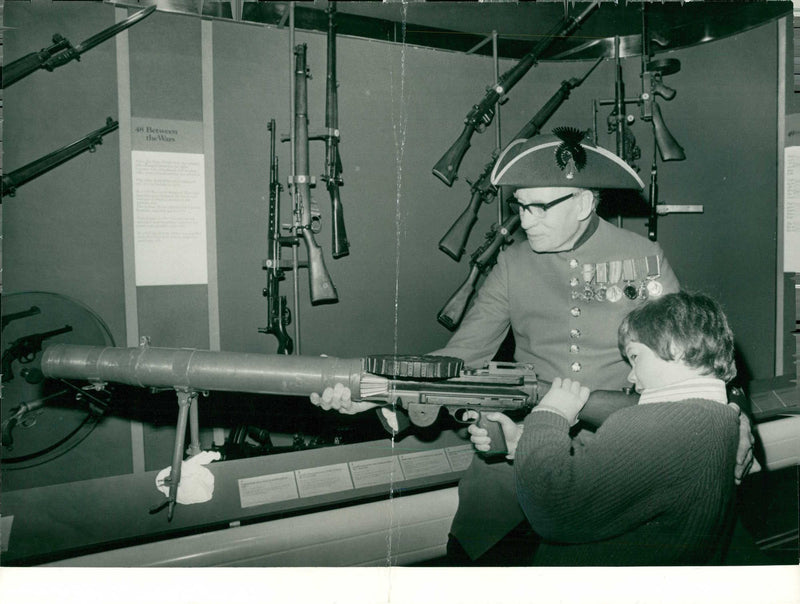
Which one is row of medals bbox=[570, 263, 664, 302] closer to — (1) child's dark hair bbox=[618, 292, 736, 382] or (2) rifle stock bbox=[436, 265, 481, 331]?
(1) child's dark hair bbox=[618, 292, 736, 382]

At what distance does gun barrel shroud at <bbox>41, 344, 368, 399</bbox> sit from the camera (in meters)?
1.66

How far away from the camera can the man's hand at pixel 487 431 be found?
1657 millimetres

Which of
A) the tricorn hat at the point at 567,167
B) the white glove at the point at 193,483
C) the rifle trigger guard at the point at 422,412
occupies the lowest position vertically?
the white glove at the point at 193,483

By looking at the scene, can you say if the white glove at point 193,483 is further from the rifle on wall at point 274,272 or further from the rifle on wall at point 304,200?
the rifle on wall at point 304,200

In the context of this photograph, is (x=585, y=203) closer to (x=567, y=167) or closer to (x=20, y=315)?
(x=567, y=167)

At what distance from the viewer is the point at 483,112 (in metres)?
2.84

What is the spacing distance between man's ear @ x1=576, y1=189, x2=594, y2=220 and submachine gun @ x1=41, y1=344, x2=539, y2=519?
1.94ft

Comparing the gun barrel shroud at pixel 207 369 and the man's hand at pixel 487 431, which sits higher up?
the gun barrel shroud at pixel 207 369

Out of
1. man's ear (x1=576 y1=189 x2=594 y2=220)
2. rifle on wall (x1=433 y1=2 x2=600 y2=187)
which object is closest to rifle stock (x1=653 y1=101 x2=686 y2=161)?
rifle on wall (x1=433 y1=2 x2=600 y2=187)

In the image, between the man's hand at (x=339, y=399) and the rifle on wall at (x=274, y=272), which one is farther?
the rifle on wall at (x=274, y=272)

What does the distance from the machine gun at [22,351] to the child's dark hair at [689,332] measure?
7.36 feet

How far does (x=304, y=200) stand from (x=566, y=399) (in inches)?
68.6

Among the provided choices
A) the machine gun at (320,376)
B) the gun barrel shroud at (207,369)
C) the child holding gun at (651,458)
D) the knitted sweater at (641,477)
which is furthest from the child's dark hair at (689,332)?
the gun barrel shroud at (207,369)
